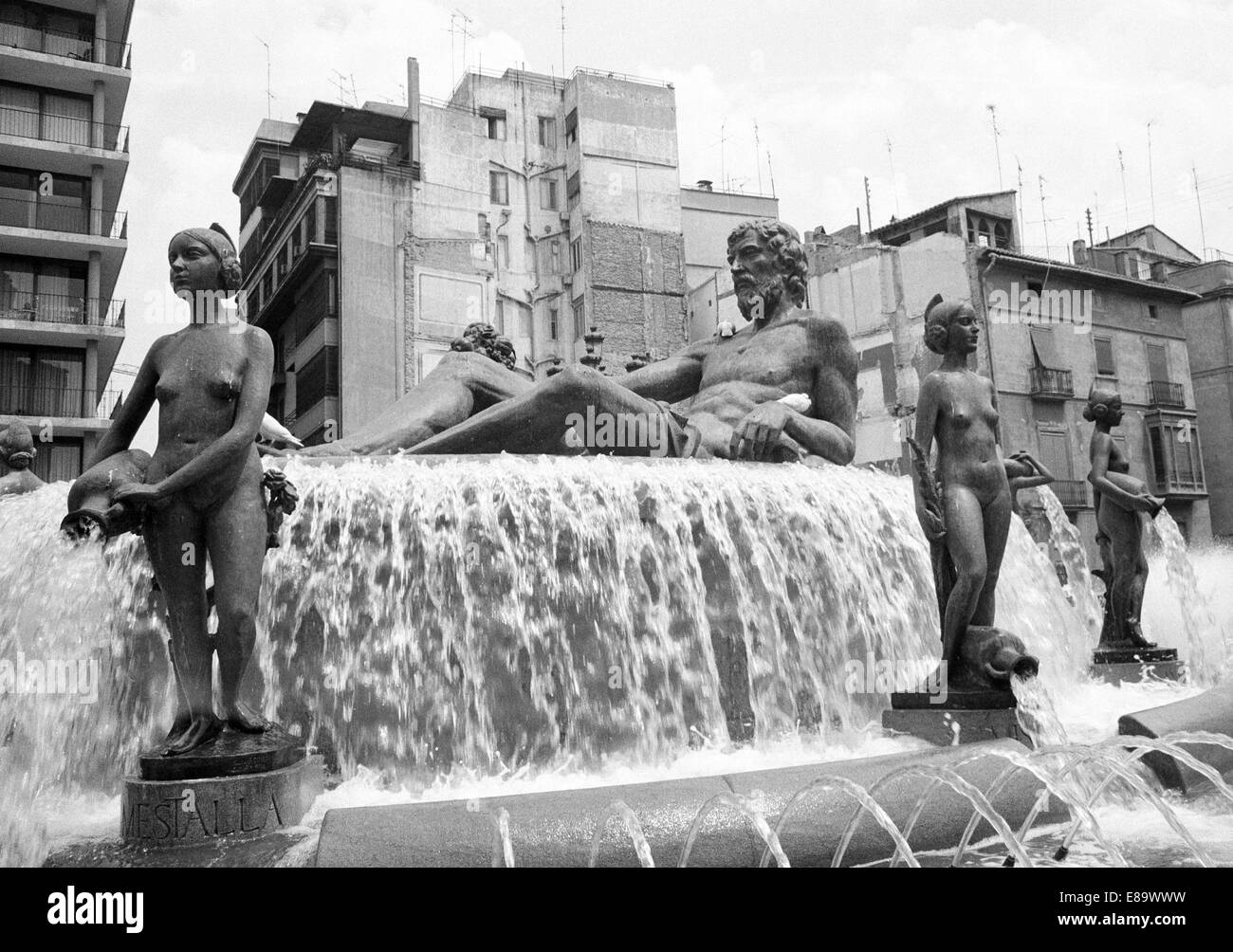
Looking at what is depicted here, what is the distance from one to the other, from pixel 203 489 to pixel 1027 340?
35.3 m

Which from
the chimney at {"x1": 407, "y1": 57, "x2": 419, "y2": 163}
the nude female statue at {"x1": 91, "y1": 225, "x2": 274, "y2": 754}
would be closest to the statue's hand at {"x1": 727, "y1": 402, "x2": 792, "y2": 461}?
the nude female statue at {"x1": 91, "y1": 225, "x2": 274, "y2": 754}

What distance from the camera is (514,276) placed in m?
38.8

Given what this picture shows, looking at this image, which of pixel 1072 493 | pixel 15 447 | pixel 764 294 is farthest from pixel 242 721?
pixel 1072 493

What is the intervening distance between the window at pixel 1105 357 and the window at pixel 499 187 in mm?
21484

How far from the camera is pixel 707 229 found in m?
42.3

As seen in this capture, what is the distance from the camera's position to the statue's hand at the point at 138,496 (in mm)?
3680

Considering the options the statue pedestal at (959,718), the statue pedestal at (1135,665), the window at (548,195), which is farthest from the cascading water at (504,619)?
the window at (548,195)

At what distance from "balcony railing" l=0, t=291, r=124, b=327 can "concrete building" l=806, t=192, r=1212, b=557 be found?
22.1 meters

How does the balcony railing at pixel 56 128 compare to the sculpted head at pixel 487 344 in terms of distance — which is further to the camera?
the balcony railing at pixel 56 128

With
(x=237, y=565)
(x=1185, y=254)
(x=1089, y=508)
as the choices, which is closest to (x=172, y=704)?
(x=237, y=565)

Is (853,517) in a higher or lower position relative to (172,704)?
higher

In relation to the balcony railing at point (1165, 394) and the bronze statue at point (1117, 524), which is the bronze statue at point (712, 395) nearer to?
the bronze statue at point (1117, 524)
